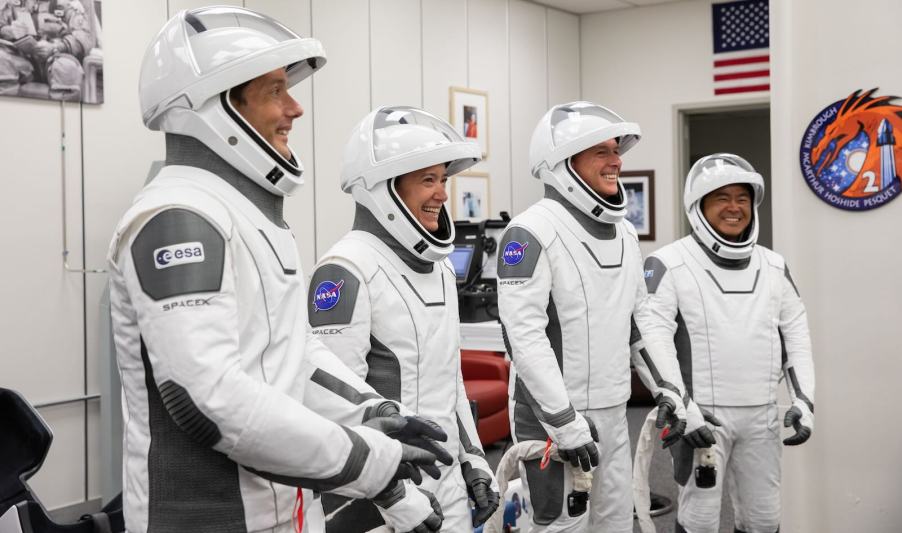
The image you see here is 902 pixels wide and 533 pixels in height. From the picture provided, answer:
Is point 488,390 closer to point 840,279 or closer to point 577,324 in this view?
point 840,279

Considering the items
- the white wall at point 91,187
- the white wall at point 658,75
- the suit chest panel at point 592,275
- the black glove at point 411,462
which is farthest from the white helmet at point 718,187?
the white wall at point 658,75

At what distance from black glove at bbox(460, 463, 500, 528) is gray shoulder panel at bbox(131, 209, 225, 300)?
1.24m

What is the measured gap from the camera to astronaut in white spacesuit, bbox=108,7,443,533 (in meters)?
1.44

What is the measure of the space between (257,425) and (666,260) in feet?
7.91

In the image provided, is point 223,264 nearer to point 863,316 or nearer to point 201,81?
point 201,81

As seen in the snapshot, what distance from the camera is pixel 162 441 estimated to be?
1.55 m

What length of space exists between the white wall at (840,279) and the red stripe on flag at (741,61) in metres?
4.24

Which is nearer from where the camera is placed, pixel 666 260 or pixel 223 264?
pixel 223 264

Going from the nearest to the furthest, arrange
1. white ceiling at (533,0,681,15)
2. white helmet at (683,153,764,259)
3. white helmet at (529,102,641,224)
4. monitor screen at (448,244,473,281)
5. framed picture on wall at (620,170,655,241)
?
white helmet at (529,102,641,224), white helmet at (683,153,764,259), monitor screen at (448,244,473,281), white ceiling at (533,0,681,15), framed picture on wall at (620,170,655,241)

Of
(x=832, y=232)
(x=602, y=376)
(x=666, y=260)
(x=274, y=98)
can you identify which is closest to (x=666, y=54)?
(x=832, y=232)

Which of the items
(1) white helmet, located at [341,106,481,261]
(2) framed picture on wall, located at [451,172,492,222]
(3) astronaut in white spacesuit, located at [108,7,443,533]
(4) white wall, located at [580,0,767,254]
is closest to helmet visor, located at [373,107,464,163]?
(1) white helmet, located at [341,106,481,261]

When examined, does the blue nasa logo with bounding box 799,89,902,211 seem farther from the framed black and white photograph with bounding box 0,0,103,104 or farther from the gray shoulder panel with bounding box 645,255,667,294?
the framed black and white photograph with bounding box 0,0,103,104

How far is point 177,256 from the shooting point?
146 cm

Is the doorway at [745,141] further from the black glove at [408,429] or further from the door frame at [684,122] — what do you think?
the black glove at [408,429]
